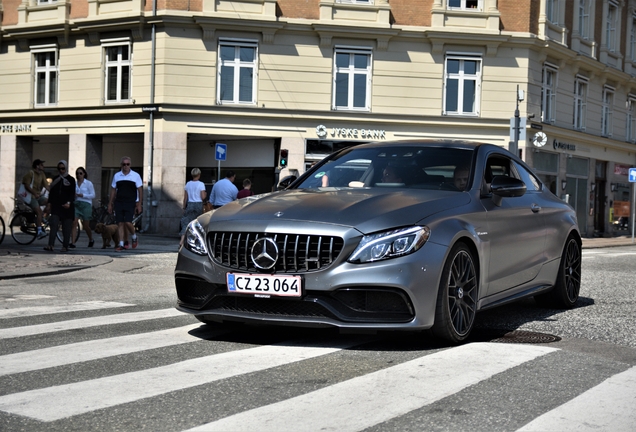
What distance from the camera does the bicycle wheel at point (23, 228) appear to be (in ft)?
60.7

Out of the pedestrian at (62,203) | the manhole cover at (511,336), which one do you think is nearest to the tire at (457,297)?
the manhole cover at (511,336)

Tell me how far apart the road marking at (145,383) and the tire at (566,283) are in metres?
3.22

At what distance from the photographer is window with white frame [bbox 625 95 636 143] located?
40.2m

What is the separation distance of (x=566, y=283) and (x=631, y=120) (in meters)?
35.1

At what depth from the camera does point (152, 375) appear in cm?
470

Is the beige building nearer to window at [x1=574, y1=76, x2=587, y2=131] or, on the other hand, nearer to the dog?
window at [x1=574, y1=76, x2=587, y2=131]

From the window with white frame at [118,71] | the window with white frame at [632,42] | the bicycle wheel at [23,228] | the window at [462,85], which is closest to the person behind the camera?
the bicycle wheel at [23,228]

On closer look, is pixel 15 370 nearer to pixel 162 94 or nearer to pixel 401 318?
pixel 401 318

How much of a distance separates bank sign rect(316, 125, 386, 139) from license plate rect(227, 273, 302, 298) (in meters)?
23.7

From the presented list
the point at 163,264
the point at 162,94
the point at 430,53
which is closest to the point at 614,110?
the point at 430,53

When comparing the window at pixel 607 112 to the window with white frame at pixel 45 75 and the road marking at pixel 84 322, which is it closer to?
the window with white frame at pixel 45 75

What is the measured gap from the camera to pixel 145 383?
4.50m

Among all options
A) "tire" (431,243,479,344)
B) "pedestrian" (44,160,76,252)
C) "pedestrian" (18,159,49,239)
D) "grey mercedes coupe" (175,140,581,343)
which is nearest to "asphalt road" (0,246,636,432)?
"tire" (431,243,479,344)

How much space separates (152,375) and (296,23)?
25.1 meters
